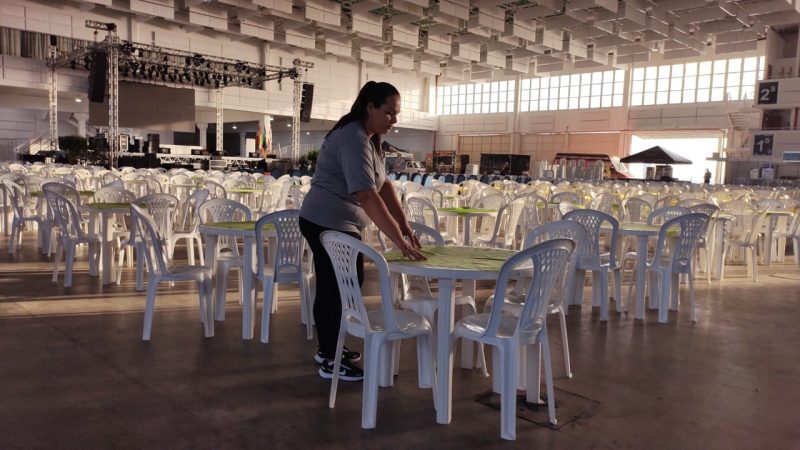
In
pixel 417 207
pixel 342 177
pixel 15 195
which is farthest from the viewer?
pixel 15 195

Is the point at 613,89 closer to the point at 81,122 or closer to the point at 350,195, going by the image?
the point at 81,122

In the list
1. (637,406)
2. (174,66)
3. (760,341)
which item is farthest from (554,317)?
(174,66)

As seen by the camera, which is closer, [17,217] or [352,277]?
[352,277]

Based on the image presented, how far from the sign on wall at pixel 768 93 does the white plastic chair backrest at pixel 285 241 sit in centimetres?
2163

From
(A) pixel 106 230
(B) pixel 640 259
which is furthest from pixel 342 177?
(A) pixel 106 230

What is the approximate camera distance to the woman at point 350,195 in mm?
2691

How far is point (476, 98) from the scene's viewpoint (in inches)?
1315

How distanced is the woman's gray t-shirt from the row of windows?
24.6 m

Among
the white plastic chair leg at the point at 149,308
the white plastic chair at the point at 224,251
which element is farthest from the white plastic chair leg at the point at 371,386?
the white plastic chair at the point at 224,251

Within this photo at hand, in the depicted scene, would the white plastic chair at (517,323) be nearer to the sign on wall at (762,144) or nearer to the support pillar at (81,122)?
the sign on wall at (762,144)

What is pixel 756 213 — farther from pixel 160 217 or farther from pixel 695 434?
pixel 160 217

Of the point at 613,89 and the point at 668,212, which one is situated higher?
the point at 613,89

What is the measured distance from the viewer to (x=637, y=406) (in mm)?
2922

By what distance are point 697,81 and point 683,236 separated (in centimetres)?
2415
